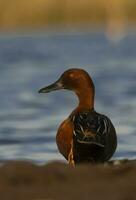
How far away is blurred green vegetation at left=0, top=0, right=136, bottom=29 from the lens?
47.9 m

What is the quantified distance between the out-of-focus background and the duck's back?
2.45 meters

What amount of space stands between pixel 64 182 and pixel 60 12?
43.4 m

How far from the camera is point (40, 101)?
771 inches

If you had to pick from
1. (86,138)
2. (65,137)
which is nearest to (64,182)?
(86,138)

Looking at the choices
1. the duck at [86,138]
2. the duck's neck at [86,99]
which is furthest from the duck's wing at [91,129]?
the duck's neck at [86,99]

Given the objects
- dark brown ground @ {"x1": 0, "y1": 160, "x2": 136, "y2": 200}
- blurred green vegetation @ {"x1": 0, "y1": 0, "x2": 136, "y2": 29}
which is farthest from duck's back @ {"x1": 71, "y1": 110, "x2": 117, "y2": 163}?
blurred green vegetation @ {"x1": 0, "y1": 0, "x2": 136, "y2": 29}

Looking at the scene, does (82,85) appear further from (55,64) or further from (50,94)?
(55,64)

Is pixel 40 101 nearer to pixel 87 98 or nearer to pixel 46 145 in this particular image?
pixel 46 145

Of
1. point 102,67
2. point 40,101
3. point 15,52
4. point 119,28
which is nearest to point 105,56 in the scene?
point 15,52

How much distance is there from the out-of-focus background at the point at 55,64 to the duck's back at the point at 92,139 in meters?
2.45

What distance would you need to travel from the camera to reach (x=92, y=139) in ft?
26.6

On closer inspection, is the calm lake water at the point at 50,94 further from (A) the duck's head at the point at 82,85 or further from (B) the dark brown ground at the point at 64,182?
(B) the dark brown ground at the point at 64,182

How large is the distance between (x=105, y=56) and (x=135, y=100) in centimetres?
1695

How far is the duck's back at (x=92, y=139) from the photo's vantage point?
8.10m
